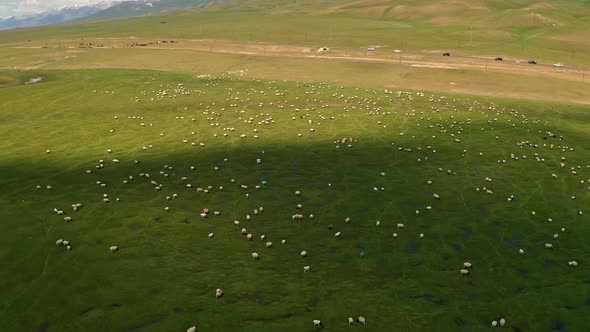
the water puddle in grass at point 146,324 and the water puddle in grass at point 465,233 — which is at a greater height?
the water puddle in grass at point 146,324

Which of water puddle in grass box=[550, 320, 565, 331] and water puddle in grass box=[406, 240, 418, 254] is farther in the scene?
water puddle in grass box=[406, 240, 418, 254]

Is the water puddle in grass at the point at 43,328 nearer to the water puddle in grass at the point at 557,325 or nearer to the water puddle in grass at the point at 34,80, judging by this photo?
the water puddle in grass at the point at 557,325

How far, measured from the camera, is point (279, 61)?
91.6 m

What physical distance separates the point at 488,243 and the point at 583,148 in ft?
75.8

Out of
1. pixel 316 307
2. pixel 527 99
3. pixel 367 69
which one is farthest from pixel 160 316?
pixel 367 69

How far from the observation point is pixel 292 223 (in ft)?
74.0

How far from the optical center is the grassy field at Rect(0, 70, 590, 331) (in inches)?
633

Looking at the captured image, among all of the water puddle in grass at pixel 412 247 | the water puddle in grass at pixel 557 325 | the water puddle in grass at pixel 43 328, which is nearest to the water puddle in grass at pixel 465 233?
the water puddle in grass at pixel 412 247

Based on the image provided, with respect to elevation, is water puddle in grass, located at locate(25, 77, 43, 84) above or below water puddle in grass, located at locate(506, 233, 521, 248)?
above

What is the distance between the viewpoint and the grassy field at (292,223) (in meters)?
16.1

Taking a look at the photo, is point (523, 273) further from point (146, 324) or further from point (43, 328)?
point (43, 328)

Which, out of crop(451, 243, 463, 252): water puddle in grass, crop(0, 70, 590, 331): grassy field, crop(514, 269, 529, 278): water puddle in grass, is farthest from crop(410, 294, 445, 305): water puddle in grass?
crop(514, 269, 529, 278): water puddle in grass

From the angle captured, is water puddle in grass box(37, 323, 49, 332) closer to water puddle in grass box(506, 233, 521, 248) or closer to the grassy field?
the grassy field

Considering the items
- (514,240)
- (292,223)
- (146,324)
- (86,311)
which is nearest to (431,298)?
(514,240)
